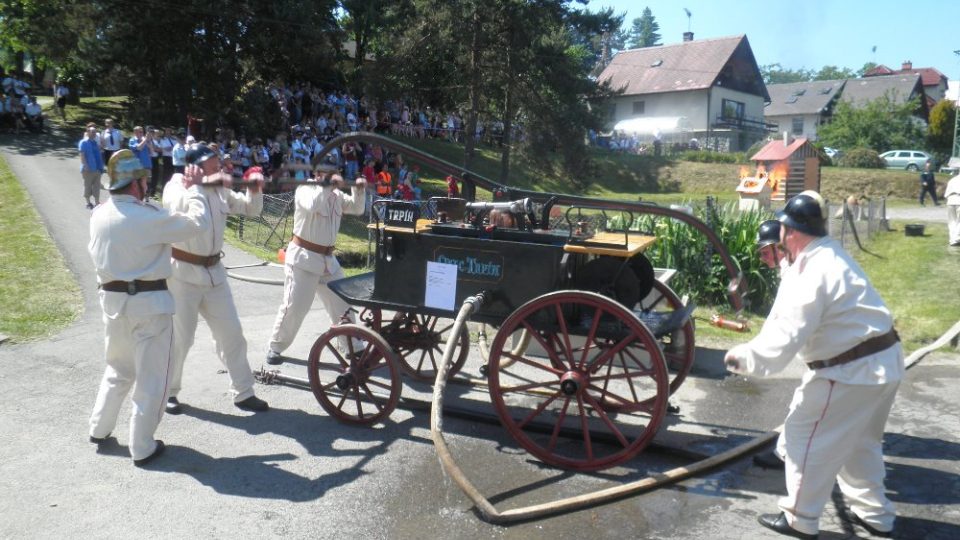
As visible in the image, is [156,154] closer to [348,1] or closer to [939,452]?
[348,1]

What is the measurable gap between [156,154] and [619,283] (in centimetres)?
1443

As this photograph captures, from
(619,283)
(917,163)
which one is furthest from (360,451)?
(917,163)

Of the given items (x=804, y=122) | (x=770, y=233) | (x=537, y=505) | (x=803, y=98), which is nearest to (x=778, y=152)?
(x=770, y=233)

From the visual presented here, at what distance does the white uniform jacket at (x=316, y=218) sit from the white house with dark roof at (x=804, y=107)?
57432 mm

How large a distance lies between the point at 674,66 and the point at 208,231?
49.4 meters

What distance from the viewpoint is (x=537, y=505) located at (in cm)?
435

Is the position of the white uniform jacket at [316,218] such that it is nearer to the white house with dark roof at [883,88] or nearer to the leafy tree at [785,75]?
the white house with dark roof at [883,88]

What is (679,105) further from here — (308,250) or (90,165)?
(308,250)

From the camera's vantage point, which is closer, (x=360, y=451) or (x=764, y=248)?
(x=764, y=248)

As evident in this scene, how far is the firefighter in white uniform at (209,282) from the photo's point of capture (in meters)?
5.64

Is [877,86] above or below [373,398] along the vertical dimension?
above

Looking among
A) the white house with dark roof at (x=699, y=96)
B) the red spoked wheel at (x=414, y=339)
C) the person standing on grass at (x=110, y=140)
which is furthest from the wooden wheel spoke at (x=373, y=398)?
the white house with dark roof at (x=699, y=96)

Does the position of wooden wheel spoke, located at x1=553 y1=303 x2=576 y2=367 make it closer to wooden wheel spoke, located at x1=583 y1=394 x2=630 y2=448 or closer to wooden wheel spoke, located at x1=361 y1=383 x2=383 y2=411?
wooden wheel spoke, located at x1=583 y1=394 x2=630 y2=448

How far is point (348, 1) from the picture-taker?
22219 mm
